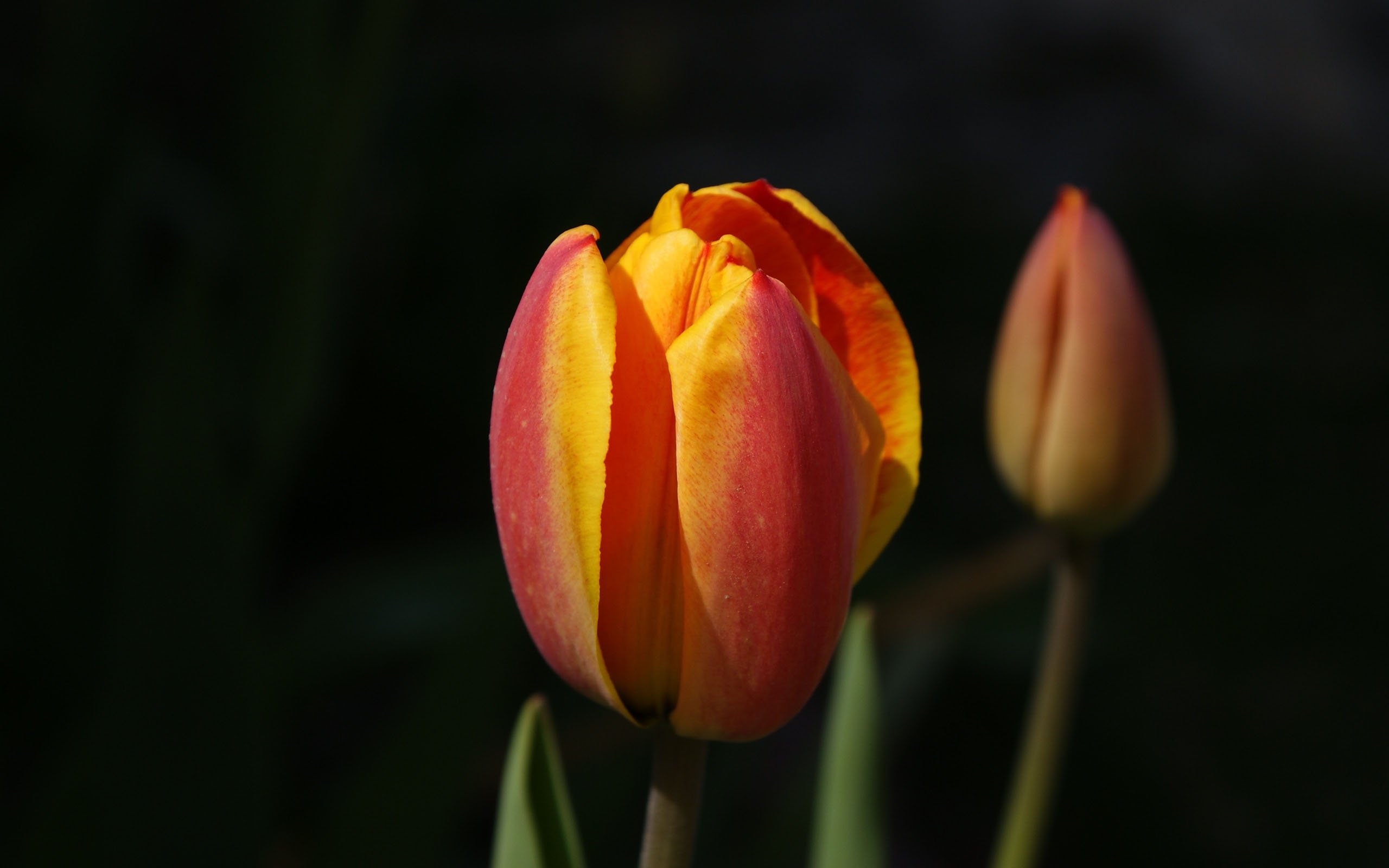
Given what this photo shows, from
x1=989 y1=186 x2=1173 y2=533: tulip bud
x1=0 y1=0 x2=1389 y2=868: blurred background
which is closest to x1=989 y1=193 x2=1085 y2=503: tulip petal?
x1=989 y1=186 x2=1173 y2=533: tulip bud

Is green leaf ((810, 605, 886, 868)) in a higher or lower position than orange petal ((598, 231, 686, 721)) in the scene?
lower

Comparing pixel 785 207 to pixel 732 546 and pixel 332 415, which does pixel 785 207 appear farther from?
pixel 332 415

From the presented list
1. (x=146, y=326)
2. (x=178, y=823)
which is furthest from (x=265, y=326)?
(x=178, y=823)

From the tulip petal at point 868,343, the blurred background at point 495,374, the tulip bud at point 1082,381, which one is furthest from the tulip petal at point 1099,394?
the blurred background at point 495,374

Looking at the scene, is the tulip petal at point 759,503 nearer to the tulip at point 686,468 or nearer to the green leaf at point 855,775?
the tulip at point 686,468

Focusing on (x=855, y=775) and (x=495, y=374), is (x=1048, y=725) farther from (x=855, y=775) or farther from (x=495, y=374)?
(x=495, y=374)

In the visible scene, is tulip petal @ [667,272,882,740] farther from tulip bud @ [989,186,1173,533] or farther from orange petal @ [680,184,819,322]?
tulip bud @ [989,186,1173,533]

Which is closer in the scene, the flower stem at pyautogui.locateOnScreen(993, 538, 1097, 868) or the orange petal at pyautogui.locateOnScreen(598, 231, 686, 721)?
the orange petal at pyautogui.locateOnScreen(598, 231, 686, 721)
